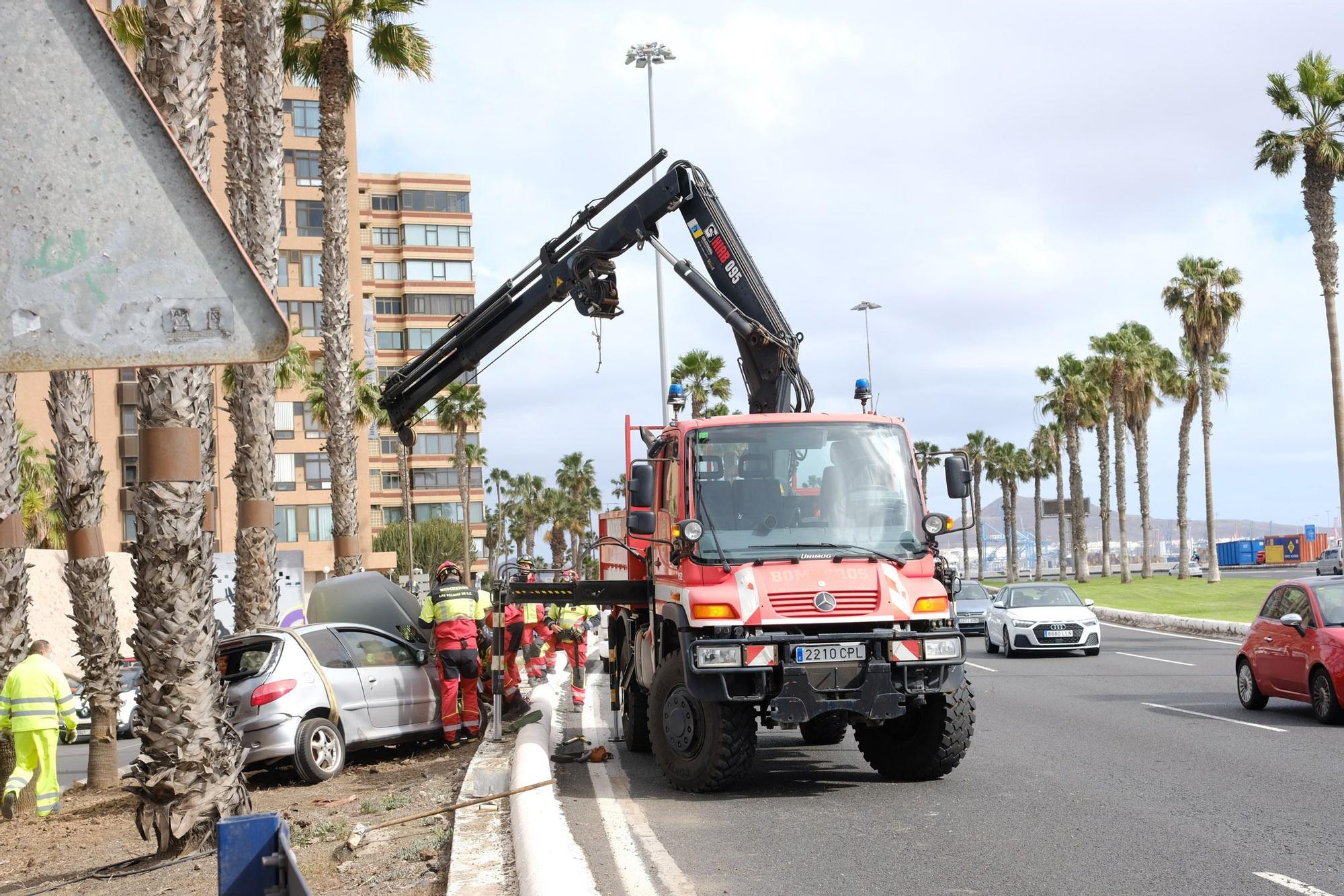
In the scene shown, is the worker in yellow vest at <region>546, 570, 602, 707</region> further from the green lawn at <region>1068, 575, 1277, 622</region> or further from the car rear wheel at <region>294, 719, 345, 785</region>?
the green lawn at <region>1068, 575, 1277, 622</region>

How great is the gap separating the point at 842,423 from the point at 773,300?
409 cm

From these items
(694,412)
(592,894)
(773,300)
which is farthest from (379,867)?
(694,412)

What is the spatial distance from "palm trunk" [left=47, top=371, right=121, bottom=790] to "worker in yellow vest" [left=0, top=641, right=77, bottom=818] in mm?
1567

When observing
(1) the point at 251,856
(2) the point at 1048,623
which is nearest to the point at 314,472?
(2) the point at 1048,623

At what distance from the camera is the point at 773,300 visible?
1491 cm

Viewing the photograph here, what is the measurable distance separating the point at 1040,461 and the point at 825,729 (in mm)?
95593

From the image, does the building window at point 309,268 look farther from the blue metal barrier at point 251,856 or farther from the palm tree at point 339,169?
the blue metal barrier at point 251,856

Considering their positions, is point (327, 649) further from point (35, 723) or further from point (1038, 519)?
point (1038, 519)

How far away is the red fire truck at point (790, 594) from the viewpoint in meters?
9.85

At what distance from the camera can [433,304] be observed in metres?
92.0

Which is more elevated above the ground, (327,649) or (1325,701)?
(327,649)

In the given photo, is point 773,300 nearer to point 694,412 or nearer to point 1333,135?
point 1333,135

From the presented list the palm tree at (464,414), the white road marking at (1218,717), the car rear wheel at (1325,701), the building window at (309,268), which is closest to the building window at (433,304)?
the palm tree at (464,414)

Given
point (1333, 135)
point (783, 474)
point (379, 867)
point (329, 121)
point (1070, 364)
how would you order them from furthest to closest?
1. point (1070, 364)
2. point (1333, 135)
3. point (329, 121)
4. point (783, 474)
5. point (379, 867)
